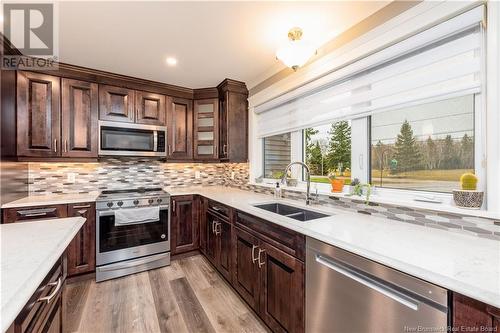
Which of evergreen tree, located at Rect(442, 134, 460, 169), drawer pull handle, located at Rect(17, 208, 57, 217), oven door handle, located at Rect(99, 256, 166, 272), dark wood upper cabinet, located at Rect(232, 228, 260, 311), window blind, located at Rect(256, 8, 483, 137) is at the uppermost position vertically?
window blind, located at Rect(256, 8, 483, 137)

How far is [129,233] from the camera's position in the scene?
2.61 meters

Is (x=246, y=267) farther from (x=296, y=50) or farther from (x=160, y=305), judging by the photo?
(x=296, y=50)

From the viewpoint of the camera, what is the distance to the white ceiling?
1.60 metres

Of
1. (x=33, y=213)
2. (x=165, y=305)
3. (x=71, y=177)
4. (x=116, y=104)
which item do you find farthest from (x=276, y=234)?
(x=71, y=177)

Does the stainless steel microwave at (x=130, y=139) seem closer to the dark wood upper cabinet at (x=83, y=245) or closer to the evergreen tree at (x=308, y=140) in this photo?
the dark wood upper cabinet at (x=83, y=245)

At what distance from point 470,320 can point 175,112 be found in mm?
3345

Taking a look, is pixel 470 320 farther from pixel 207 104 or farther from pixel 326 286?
pixel 207 104

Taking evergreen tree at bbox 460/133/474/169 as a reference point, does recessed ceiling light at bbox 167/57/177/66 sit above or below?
above

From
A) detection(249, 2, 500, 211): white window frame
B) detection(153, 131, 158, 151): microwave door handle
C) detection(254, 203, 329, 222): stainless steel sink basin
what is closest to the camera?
detection(249, 2, 500, 211): white window frame

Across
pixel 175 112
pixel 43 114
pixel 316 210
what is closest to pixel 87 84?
pixel 43 114

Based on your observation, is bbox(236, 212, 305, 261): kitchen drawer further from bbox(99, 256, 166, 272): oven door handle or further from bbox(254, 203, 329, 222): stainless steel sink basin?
bbox(99, 256, 166, 272): oven door handle

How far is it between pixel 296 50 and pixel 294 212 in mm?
1372

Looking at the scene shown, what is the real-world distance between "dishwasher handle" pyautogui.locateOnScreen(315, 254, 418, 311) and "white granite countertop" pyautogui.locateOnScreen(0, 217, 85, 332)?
1.21 m

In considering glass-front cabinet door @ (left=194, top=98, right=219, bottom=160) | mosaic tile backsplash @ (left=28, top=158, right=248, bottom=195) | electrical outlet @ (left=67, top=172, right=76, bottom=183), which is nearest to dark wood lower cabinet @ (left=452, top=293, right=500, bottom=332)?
mosaic tile backsplash @ (left=28, top=158, right=248, bottom=195)
